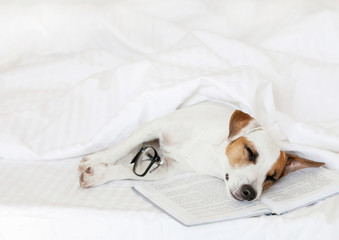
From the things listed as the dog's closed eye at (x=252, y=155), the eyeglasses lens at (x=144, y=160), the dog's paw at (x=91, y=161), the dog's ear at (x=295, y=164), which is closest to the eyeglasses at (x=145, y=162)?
the eyeglasses lens at (x=144, y=160)

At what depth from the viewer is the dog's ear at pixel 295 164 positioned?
1.67m

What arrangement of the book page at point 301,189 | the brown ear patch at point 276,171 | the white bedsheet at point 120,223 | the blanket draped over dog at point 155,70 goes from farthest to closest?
the blanket draped over dog at point 155,70
the brown ear patch at point 276,171
the book page at point 301,189
the white bedsheet at point 120,223

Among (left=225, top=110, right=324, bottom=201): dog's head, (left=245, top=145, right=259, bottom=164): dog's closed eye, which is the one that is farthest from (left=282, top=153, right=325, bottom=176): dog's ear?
(left=245, top=145, right=259, bottom=164): dog's closed eye

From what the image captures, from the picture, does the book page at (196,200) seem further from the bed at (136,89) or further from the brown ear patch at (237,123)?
the brown ear patch at (237,123)

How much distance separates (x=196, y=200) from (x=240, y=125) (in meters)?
0.34

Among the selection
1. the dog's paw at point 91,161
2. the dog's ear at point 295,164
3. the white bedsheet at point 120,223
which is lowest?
the white bedsheet at point 120,223

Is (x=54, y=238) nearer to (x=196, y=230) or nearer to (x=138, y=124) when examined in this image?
(x=196, y=230)

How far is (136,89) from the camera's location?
2.03m

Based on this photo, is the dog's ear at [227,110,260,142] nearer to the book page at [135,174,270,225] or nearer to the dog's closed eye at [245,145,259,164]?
the dog's closed eye at [245,145,259,164]

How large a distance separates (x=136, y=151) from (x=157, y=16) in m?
0.94

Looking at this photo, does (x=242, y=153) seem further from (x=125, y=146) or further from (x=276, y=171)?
(x=125, y=146)

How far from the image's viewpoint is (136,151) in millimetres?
1896

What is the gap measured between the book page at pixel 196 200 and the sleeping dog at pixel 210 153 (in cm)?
4

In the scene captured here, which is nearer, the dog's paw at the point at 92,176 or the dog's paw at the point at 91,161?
the dog's paw at the point at 92,176
